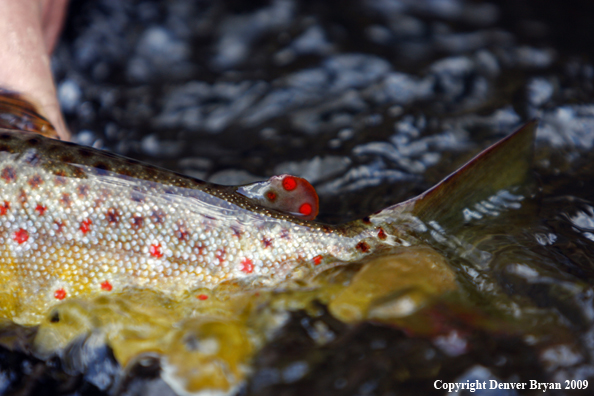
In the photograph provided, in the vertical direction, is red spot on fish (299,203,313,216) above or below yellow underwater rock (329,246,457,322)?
above

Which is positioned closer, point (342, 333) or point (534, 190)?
point (342, 333)

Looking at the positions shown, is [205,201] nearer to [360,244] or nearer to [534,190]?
[360,244]

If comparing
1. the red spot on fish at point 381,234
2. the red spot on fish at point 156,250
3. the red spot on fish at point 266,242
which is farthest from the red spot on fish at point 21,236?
the red spot on fish at point 381,234

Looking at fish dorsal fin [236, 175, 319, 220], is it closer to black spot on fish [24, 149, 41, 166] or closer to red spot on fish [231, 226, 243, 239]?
red spot on fish [231, 226, 243, 239]

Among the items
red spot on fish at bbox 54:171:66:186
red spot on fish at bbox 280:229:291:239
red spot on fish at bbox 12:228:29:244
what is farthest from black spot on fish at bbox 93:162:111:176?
red spot on fish at bbox 280:229:291:239

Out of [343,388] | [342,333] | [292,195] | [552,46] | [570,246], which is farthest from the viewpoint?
[552,46]

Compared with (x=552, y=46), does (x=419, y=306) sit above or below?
below

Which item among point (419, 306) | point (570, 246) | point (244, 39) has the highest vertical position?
point (244, 39)

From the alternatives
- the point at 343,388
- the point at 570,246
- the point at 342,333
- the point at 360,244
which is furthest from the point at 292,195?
the point at 570,246

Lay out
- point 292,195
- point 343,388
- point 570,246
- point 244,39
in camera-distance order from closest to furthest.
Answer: point 343,388, point 292,195, point 570,246, point 244,39
